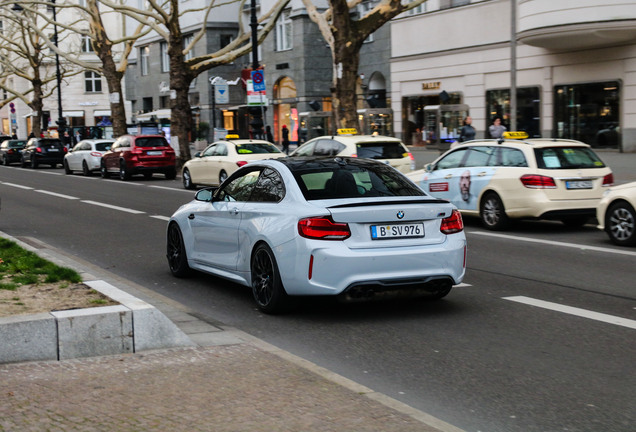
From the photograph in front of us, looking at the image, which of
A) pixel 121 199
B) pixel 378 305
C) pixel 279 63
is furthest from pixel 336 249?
pixel 279 63

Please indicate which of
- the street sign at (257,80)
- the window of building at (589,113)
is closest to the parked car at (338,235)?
the street sign at (257,80)

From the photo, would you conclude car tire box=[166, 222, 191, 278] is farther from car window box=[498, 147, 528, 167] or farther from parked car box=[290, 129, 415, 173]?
parked car box=[290, 129, 415, 173]

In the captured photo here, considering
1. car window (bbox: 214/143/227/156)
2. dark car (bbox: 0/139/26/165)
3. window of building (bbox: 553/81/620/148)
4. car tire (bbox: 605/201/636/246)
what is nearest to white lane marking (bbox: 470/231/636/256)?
car tire (bbox: 605/201/636/246)

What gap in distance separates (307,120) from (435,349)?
3795 cm

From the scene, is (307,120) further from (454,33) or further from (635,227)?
(635,227)

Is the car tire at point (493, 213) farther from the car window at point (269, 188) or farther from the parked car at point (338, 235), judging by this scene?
the car window at point (269, 188)

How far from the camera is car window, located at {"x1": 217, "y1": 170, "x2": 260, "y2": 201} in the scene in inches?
348

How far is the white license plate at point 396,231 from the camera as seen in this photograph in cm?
760

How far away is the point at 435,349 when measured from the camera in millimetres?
6719

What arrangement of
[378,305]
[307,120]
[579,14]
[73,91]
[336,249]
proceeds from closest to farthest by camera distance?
1. [336,249]
2. [378,305]
3. [579,14]
4. [307,120]
5. [73,91]

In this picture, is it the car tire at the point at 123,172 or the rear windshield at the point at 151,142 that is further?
the rear windshield at the point at 151,142

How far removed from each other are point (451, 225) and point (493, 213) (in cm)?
710

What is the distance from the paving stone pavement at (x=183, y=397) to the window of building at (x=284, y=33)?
162ft

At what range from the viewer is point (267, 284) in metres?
8.04
